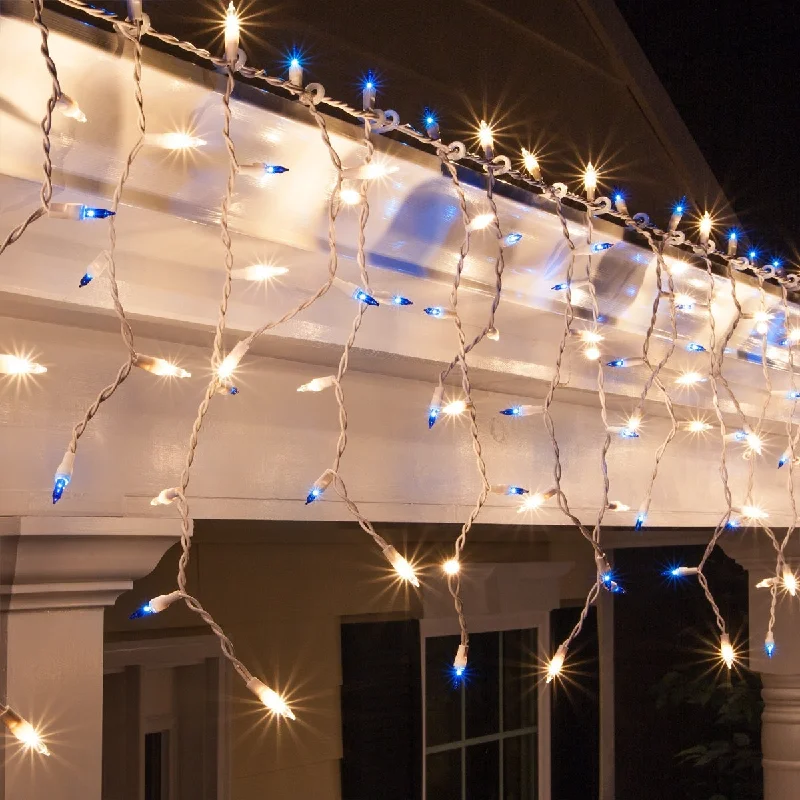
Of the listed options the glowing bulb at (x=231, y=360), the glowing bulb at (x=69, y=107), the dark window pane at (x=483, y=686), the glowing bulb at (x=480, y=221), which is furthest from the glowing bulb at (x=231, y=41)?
the dark window pane at (x=483, y=686)

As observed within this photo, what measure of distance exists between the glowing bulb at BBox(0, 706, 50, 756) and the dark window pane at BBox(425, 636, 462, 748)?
5.74ft

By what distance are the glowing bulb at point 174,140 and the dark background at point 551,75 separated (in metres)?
0.20

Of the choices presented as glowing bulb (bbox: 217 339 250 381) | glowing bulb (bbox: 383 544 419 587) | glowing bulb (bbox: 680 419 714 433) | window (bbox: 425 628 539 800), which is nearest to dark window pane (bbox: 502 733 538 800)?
window (bbox: 425 628 539 800)

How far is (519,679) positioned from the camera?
282 centimetres

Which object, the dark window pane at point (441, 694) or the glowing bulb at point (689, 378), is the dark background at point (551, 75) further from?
the dark window pane at point (441, 694)

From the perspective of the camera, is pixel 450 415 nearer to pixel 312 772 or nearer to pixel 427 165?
pixel 427 165

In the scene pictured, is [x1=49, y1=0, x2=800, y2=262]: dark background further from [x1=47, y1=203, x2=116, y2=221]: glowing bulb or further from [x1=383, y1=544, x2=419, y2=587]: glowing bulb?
[x1=383, y1=544, x2=419, y2=587]: glowing bulb

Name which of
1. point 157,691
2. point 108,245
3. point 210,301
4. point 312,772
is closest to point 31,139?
point 108,245

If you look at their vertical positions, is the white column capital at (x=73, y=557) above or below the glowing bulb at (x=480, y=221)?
below

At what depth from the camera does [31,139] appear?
2.61ft

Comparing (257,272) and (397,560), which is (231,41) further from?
Result: (397,560)

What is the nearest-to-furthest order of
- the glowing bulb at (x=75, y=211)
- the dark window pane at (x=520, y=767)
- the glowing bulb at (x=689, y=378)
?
the glowing bulb at (x=75, y=211) < the glowing bulb at (x=689, y=378) < the dark window pane at (x=520, y=767)

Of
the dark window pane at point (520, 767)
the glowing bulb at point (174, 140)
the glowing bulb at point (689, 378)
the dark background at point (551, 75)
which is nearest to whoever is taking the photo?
the glowing bulb at point (174, 140)

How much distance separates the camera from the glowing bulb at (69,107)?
0.74 metres
